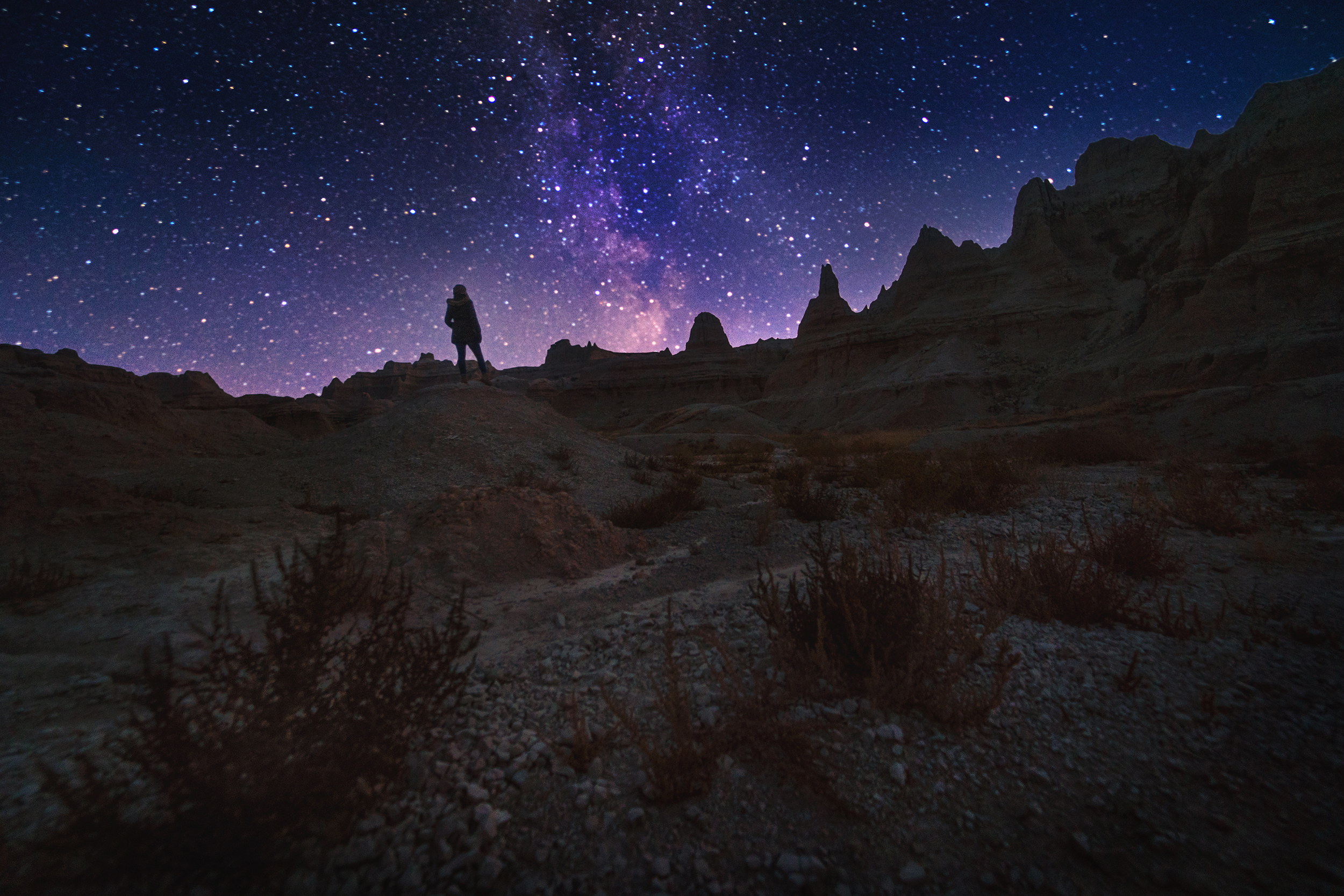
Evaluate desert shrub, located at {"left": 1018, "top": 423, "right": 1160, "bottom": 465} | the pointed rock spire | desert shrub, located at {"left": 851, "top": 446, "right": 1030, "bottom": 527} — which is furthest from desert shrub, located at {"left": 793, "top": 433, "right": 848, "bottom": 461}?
the pointed rock spire

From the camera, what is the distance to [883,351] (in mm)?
48000

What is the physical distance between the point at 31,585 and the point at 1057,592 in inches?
337

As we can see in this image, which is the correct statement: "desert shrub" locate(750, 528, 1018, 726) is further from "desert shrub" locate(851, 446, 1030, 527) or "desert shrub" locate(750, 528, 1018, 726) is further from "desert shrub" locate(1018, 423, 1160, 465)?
"desert shrub" locate(1018, 423, 1160, 465)

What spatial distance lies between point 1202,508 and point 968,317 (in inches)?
1741

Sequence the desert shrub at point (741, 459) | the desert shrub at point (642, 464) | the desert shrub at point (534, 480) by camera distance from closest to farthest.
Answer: the desert shrub at point (534, 480)
the desert shrub at point (642, 464)
the desert shrub at point (741, 459)

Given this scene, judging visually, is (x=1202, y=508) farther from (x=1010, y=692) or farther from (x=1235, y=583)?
(x=1010, y=692)

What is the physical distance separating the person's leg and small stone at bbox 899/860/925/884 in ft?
56.7

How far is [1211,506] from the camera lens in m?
6.27

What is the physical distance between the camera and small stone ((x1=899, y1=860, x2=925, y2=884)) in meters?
1.85

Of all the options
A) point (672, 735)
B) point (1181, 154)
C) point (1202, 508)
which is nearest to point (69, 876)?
point (672, 735)

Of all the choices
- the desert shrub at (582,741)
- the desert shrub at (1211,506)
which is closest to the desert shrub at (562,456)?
the desert shrub at (582,741)

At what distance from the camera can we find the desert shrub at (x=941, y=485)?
26.2 feet

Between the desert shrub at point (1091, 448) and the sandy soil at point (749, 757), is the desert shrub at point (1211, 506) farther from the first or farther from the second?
the desert shrub at point (1091, 448)

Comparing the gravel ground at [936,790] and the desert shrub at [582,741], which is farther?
the desert shrub at [582,741]
